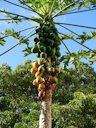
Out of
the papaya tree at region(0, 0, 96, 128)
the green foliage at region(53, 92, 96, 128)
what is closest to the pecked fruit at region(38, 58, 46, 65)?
the papaya tree at region(0, 0, 96, 128)

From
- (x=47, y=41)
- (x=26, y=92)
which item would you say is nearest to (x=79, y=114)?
(x=26, y=92)

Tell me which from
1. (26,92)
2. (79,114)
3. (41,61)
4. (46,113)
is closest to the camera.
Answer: (46,113)

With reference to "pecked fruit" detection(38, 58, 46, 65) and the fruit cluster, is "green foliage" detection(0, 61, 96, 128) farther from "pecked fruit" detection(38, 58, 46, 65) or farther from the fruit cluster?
"pecked fruit" detection(38, 58, 46, 65)

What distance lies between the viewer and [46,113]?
186 inches

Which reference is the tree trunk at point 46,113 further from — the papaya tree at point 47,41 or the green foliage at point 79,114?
the green foliage at point 79,114

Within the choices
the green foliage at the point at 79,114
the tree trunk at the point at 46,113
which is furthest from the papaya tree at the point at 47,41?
the green foliage at the point at 79,114

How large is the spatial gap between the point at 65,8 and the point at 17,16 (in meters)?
0.75

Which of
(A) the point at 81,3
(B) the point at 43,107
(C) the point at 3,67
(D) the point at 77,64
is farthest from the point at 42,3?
(C) the point at 3,67

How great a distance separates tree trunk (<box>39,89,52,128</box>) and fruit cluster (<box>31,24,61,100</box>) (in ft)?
0.21

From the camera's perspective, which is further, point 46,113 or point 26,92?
point 26,92

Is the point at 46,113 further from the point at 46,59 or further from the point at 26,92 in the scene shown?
the point at 26,92

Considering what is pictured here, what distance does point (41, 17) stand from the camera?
230 inches

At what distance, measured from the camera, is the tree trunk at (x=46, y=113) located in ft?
15.1

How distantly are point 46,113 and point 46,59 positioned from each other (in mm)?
799
